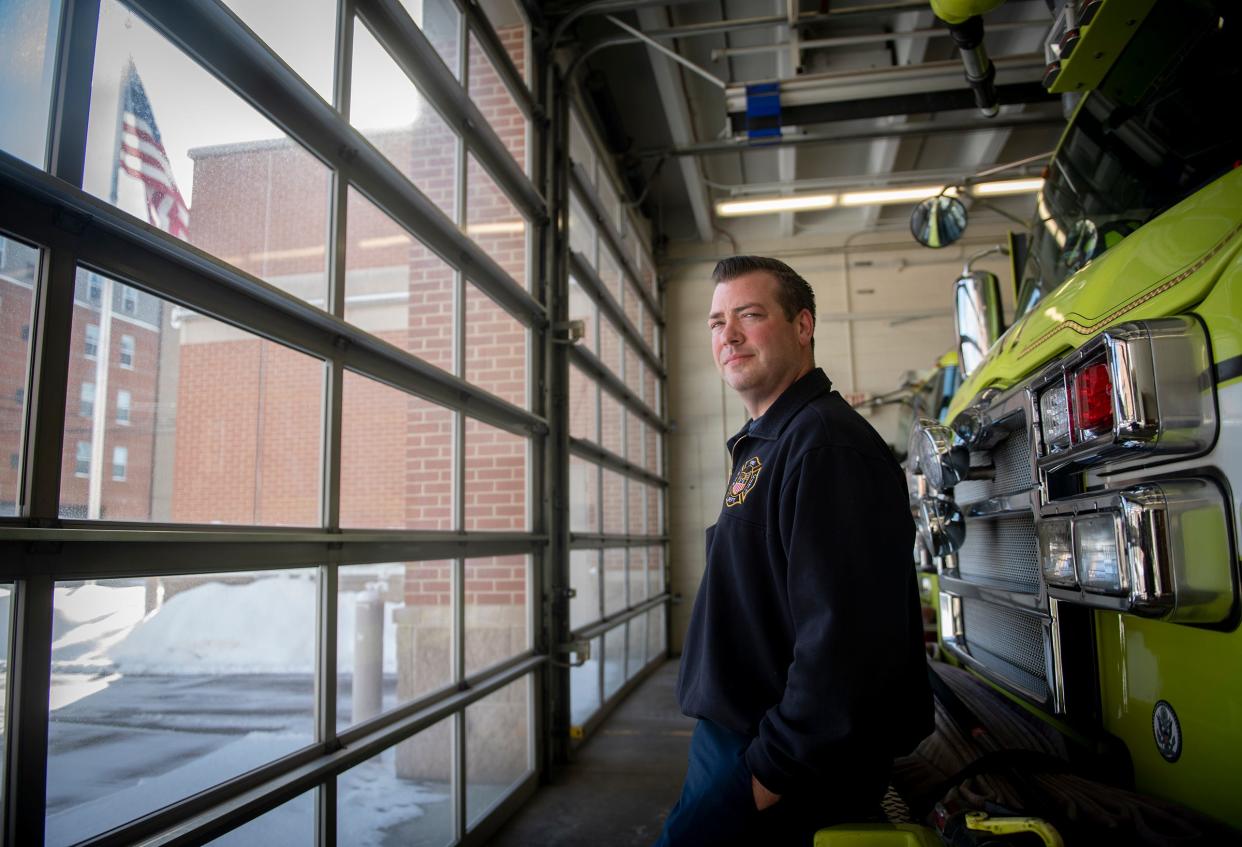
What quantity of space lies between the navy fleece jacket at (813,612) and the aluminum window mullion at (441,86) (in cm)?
261

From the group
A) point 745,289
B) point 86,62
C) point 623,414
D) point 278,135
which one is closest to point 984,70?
point 745,289

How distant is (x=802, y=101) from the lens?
6.10 meters

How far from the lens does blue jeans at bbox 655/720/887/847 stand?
162 centimetres

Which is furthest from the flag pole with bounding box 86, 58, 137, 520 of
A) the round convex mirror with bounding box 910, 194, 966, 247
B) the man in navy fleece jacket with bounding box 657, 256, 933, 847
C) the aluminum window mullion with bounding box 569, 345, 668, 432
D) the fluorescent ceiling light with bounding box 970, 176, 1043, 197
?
the fluorescent ceiling light with bounding box 970, 176, 1043, 197

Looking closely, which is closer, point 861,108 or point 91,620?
point 91,620

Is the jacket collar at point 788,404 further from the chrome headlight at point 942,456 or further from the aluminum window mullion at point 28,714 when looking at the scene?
the aluminum window mullion at point 28,714

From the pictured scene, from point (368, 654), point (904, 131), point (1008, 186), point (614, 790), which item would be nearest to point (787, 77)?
point (904, 131)

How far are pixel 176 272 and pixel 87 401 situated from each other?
0.42 metres

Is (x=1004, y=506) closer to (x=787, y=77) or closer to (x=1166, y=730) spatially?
(x=1166, y=730)

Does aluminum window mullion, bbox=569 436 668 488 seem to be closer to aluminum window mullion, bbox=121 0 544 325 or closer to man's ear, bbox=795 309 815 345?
aluminum window mullion, bbox=121 0 544 325

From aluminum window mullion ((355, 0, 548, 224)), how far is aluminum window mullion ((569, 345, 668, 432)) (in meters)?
1.34

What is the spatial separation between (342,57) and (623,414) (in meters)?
5.71

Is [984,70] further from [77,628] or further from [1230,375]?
[77,628]

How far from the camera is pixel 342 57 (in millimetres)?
3176
